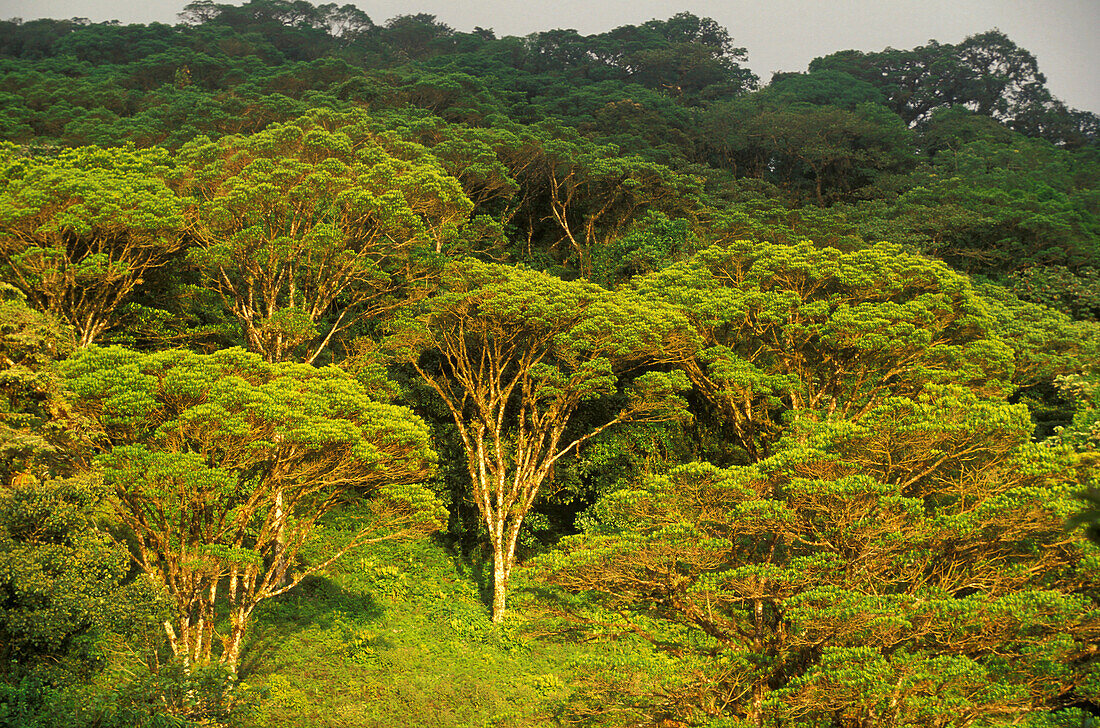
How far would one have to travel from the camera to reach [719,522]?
Answer: 44.5 ft

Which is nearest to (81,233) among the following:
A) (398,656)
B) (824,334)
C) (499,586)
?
(398,656)

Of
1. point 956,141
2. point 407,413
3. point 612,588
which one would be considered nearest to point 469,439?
point 407,413

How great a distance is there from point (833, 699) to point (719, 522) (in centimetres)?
312

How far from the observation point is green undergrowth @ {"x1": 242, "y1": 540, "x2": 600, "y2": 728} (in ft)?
53.9

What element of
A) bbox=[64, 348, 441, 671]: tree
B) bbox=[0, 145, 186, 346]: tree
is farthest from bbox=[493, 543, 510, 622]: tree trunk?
bbox=[0, 145, 186, 346]: tree

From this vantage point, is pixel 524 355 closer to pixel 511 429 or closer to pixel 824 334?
pixel 511 429

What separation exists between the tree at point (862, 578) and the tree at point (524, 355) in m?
5.87

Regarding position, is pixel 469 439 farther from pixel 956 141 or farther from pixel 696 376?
pixel 956 141

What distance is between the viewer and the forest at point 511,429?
1176 cm

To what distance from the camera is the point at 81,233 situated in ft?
60.0

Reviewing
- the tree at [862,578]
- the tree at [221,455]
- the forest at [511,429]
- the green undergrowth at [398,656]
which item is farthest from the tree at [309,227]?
the tree at [862,578]

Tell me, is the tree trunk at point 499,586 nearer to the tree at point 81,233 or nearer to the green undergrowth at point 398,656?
the green undergrowth at point 398,656

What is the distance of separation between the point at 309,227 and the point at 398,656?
36.9ft

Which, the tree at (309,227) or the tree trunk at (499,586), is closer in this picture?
the tree trunk at (499,586)
